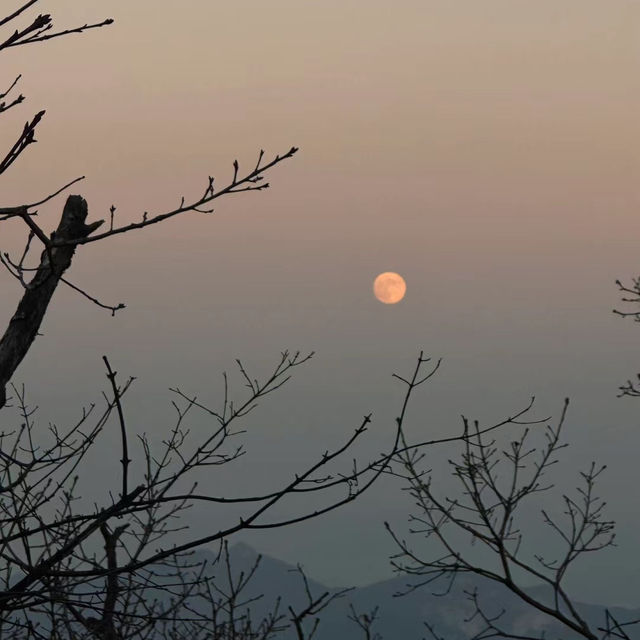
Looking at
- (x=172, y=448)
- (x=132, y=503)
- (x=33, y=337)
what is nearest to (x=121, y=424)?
(x=132, y=503)

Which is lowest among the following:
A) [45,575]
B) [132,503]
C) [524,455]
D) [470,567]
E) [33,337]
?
[45,575]

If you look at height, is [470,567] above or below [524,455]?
below

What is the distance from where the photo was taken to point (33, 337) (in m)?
7.12

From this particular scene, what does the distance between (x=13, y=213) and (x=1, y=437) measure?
152 inches

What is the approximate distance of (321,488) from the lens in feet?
13.3

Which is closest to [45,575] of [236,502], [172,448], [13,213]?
[236,502]

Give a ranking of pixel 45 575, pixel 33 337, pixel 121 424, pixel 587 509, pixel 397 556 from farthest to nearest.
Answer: pixel 587 509
pixel 397 556
pixel 33 337
pixel 45 575
pixel 121 424

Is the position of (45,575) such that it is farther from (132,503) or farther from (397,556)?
(397,556)

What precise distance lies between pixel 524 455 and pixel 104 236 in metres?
5.95

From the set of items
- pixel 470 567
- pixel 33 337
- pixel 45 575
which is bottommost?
pixel 45 575

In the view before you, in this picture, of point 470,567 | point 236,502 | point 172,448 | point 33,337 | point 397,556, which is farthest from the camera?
point 172,448

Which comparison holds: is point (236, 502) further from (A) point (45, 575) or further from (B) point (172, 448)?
(B) point (172, 448)

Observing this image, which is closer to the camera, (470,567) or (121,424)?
(121,424)

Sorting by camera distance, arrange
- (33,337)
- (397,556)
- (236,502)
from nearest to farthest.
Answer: (236,502), (33,337), (397,556)
